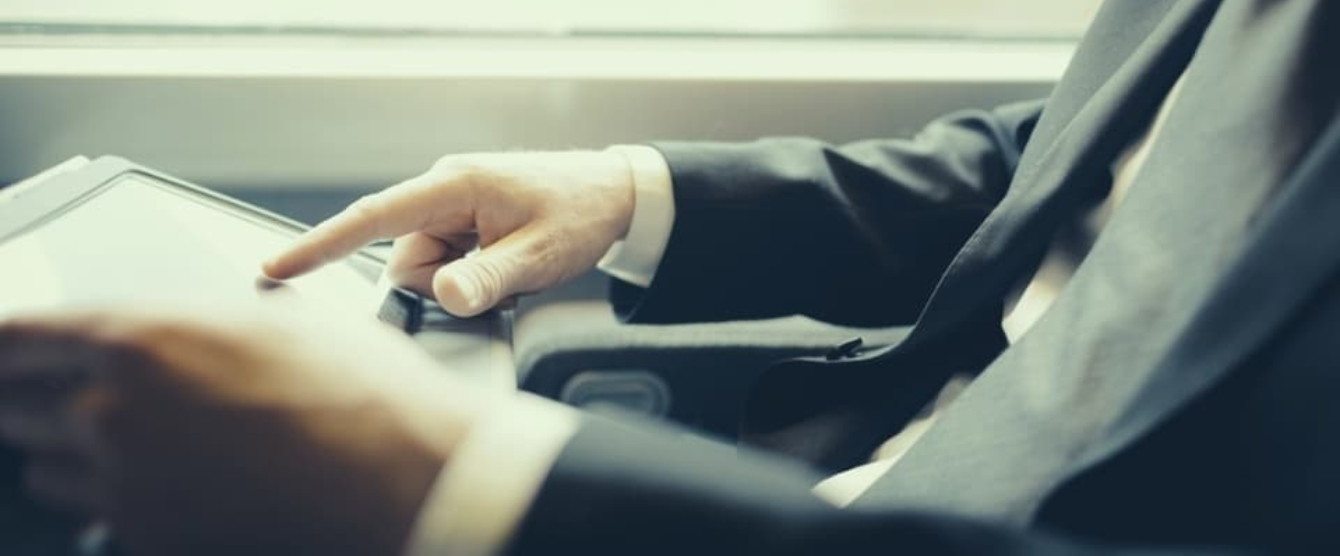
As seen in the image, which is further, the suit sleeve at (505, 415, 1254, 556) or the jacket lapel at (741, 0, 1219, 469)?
the jacket lapel at (741, 0, 1219, 469)

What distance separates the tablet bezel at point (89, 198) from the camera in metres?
0.50

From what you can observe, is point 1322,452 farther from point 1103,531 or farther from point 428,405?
point 428,405

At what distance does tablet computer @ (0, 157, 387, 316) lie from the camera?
0.47 metres

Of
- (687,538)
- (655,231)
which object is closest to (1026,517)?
(687,538)

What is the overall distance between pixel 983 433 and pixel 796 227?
0.70 ft

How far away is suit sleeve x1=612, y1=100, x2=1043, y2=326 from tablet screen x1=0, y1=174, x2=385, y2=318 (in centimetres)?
19

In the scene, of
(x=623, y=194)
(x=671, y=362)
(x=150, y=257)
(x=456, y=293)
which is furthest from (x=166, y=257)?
(x=671, y=362)

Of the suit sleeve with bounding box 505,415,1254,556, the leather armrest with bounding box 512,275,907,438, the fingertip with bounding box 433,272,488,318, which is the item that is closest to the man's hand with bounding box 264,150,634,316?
the fingertip with bounding box 433,272,488,318

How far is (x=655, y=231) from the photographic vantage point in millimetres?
650

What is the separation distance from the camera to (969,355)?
633 mm

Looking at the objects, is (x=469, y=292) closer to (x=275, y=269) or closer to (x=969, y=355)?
(x=275, y=269)

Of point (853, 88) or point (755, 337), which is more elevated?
point (853, 88)

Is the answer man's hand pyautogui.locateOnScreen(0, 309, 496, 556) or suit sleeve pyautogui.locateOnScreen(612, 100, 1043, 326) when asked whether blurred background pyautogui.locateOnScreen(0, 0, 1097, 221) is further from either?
man's hand pyautogui.locateOnScreen(0, 309, 496, 556)

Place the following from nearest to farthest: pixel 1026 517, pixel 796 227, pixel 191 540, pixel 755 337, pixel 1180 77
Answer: pixel 191 540, pixel 1026 517, pixel 1180 77, pixel 796 227, pixel 755 337
